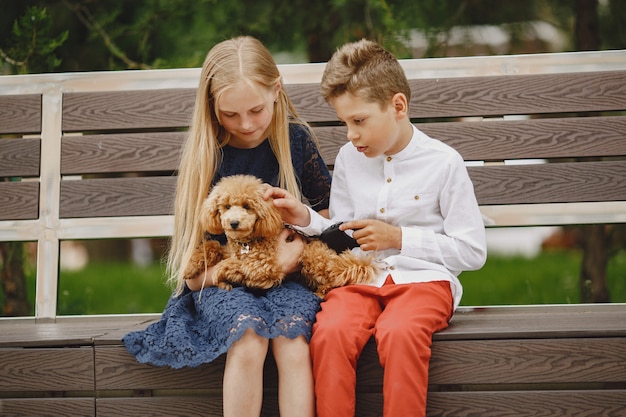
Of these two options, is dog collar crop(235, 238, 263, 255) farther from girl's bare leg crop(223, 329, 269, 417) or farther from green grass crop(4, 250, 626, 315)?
green grass crop(4, 250, 626, 315)

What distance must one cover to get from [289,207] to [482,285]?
250 cm

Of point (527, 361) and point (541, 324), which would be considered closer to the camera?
point (527, 361)

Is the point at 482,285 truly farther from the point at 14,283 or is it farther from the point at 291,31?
the point at 14,283

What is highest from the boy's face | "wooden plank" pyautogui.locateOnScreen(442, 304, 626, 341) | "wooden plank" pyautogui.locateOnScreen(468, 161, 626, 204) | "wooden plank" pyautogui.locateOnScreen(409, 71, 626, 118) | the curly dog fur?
"wooden plank" pyautogui.locateOnScreen(409, 71, 626, 118)

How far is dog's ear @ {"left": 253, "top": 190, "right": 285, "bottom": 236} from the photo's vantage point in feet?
6.59

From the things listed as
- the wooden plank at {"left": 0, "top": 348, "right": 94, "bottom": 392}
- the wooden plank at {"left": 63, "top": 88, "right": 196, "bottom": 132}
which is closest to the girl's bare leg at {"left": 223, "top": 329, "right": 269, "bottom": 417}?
the wooden plank at {"left": 0, "top": 348, "right": 94, "bottom": 392}

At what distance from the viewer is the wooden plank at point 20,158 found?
2.82 m

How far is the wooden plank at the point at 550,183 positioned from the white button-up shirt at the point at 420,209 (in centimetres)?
57

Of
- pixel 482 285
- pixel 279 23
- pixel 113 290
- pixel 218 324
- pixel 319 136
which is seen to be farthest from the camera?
pixel 113 290

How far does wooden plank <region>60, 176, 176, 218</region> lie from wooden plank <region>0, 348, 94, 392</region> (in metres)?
0.84

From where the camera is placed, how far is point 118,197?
9.08 ft

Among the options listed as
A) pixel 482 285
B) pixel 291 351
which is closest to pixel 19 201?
pixel 291 351

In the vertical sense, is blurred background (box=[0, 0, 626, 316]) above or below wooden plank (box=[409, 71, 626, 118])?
above

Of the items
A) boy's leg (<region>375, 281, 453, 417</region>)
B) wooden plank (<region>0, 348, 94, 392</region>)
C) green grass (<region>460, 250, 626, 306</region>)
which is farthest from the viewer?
green grass (<region>460, 250, 626, 306</region>)
